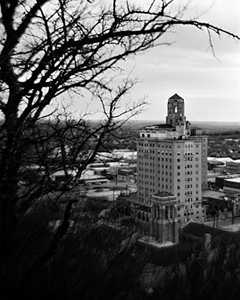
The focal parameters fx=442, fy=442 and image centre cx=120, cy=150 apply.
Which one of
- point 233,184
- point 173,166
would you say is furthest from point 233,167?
point 173,166

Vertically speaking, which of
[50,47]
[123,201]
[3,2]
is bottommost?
[123,201]

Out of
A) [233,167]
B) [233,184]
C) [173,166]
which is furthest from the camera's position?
[233,167]

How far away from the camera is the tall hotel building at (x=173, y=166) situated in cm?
2266

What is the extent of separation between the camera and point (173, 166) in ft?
73.9

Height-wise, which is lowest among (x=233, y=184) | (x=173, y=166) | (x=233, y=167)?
(x=233, y=167)

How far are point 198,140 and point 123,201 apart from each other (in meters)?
5.80

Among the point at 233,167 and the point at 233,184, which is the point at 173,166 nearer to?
the point at 233,184

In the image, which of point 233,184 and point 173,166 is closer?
point 173,166

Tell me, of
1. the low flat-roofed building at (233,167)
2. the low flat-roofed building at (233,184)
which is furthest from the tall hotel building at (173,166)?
the low flat-roofed building at (233,167)

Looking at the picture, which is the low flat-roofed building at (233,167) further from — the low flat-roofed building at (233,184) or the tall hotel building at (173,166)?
the tall hotel building at (173,166)

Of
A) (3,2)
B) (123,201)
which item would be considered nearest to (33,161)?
(3,2)

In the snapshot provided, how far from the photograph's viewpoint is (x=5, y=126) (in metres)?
2.25

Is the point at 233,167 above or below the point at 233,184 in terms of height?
below

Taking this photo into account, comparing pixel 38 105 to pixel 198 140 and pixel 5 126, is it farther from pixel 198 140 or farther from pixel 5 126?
pixel 198 140
